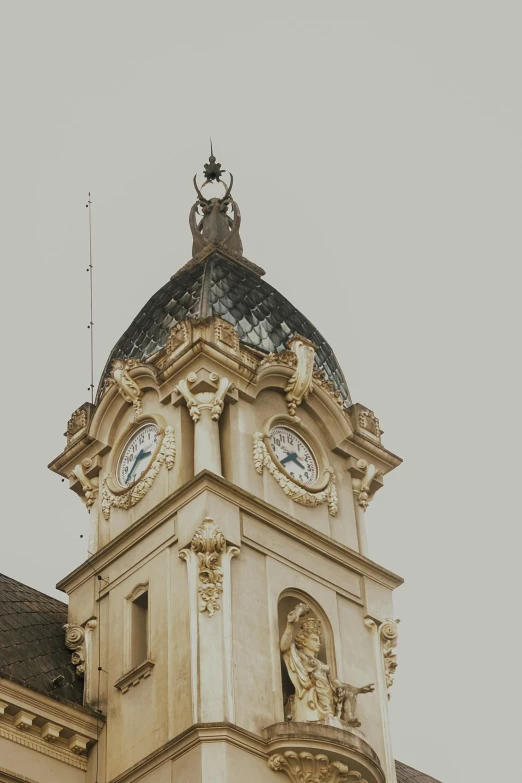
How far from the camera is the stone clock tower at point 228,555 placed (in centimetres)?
3244

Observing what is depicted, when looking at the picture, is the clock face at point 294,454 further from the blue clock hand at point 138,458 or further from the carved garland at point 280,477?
the blue clock hand at point 138,458

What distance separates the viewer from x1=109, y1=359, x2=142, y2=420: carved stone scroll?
1489 inches

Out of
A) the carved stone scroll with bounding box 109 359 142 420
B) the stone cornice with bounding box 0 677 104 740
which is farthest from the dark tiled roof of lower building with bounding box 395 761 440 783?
the carved stone scroll with bounding box 109 359 142 420

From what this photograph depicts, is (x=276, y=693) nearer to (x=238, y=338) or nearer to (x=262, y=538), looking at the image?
(x=262, y=538)

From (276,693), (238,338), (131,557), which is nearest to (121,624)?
(131,557)

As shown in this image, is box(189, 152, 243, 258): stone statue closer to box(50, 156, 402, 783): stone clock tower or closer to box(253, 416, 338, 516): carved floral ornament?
box(50, 156, 402, 783): stone clock tower

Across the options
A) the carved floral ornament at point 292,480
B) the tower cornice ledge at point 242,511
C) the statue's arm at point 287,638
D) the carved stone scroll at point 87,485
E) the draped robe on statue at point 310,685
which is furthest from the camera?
the carved stone scroll at point 87,485

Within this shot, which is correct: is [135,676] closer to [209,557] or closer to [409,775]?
[209,557]

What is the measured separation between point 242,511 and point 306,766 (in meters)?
5.47

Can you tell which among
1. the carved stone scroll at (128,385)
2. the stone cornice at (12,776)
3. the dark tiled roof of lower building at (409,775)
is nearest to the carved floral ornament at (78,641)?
the stone cornice at (12,776)

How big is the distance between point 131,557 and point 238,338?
17.6 feet

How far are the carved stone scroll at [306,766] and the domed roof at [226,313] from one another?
9.91 meters

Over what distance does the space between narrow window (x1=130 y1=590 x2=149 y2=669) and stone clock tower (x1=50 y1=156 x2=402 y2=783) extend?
40 millimetres

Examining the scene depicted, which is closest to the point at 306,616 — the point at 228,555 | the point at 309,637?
the point at 309,637
